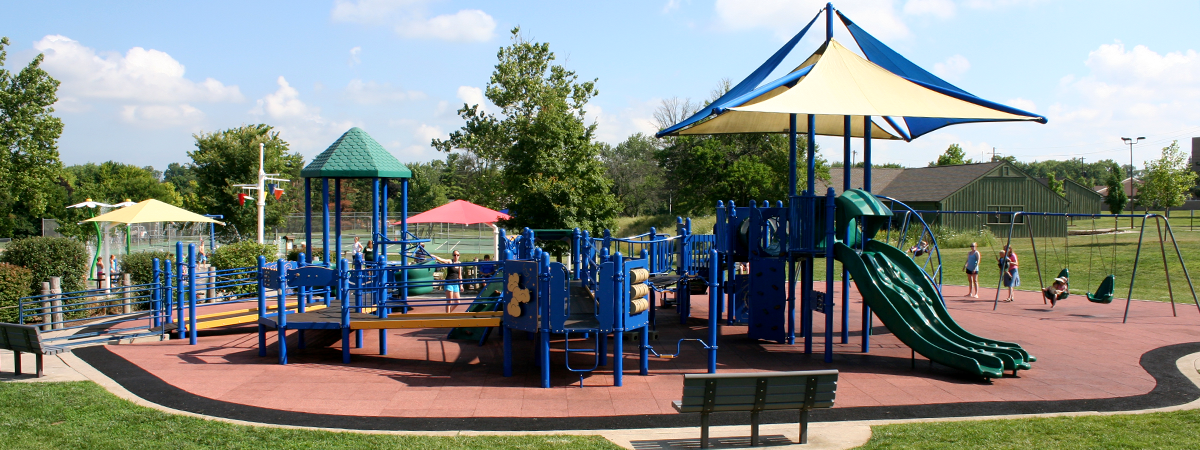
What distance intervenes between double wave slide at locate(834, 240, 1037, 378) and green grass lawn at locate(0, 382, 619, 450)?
550 centimetres

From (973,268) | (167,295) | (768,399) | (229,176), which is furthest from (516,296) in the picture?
(229,176)

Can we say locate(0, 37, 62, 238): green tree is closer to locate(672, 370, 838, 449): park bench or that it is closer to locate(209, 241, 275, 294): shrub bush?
locate(209, 241, 275, 294): shrub bush

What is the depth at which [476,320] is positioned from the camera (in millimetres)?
10516

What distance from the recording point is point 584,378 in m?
9.88

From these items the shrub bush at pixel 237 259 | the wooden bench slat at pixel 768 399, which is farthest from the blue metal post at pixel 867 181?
the shrub bush at pixel 237 259

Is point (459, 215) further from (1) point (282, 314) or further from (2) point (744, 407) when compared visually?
(2) point (744, 407)

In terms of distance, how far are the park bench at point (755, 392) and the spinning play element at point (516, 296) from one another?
3.51m

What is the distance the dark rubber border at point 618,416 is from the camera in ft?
24.3

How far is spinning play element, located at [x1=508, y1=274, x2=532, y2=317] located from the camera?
9555mm

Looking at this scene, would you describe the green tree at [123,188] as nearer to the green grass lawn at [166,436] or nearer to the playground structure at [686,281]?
the playground structure at [686,281]

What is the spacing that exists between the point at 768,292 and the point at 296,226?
41.5m

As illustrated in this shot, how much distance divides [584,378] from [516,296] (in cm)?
145

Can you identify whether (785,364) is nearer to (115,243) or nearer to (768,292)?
(768,292)

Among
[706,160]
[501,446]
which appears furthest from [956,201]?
[501,446]
